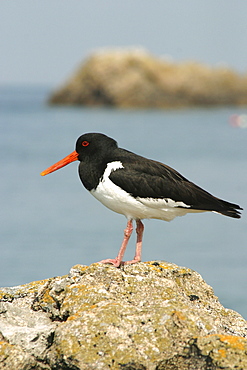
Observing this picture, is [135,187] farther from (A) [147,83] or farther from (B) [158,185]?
(A) [147,83]

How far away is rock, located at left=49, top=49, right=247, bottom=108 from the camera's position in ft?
210

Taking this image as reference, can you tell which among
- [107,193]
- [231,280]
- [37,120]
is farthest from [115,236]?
[37,120]

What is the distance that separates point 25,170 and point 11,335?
28.0 metres

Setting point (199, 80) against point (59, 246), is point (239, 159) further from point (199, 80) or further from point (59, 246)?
point (199, 80)

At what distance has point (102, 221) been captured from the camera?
20938 millimetres

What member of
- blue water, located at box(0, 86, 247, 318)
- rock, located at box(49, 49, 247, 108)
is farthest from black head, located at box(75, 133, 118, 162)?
rock, located at box(49, 49, 247, 108)

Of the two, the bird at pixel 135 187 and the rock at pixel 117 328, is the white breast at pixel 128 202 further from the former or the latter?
the rock at pixel 117 328

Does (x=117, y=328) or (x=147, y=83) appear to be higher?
(x=147, y=83)

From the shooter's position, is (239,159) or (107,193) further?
(239,159)

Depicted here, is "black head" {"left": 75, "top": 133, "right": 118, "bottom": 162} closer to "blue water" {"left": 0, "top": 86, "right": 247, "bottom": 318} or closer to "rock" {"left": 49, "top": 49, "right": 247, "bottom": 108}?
"blue water" {"left": 0, "top": 86, "right": 247, "bottom": 318}

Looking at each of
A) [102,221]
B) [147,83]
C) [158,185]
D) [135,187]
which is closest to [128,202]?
[135,187]

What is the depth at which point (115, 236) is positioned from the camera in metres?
19.0

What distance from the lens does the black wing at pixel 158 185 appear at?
7217 millimetres

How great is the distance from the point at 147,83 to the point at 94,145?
5793 centimetres
